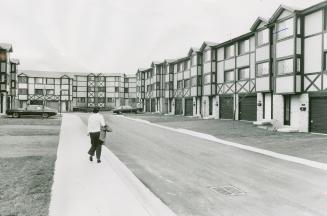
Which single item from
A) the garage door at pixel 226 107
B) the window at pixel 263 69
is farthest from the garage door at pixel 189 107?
the window at pixel 263 69

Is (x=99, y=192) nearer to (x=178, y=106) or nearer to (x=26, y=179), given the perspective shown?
(x=26, y=179)

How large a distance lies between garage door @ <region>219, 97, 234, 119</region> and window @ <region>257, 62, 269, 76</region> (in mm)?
6602

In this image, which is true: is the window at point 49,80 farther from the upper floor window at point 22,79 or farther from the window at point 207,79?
the window at point 207,79

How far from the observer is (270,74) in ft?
90.0

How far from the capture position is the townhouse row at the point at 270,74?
22.3 metres

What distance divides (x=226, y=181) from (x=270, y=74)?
795 inches

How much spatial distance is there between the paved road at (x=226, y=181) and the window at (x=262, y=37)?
53.9 ft

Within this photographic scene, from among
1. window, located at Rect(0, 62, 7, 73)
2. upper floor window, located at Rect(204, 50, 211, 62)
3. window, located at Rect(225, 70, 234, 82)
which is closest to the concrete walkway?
window, located at Rect(225, 70, 234, 82)

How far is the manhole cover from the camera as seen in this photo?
26.3 feet

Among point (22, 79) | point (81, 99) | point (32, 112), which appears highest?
point (22, 79)

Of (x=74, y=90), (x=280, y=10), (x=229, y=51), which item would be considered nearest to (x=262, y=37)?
(x=280, y=10)

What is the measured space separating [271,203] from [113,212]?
11.5 ft

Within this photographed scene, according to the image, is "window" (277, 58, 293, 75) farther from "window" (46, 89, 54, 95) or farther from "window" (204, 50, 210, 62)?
"window" (46, 89, 54, 95)

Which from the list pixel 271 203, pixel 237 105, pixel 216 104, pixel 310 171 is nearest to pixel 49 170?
pixel 271 203
